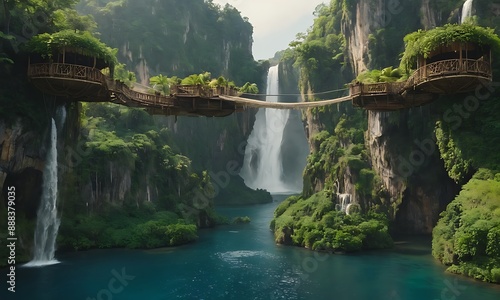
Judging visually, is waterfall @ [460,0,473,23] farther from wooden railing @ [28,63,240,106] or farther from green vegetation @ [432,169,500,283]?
wooden railing @ [28,63,240,106]

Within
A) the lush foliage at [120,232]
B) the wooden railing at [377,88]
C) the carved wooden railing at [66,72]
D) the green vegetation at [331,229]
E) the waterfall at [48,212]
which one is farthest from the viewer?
the lush foliage at [120,232]

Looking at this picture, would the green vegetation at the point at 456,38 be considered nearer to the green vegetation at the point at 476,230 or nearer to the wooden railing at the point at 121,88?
the green vegetation at the point at 476,230

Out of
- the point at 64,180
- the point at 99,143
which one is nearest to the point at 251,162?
the point at 99,143

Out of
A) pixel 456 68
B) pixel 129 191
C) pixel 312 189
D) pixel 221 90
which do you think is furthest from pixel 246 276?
pixel 312 189

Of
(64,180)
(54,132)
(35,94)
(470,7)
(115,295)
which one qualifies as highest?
(470,7)

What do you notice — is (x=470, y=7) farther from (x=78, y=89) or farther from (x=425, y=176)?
(x=78, y=89)

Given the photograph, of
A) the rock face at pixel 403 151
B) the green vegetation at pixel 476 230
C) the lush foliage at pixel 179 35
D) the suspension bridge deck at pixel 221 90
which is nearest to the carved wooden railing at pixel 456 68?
the suspension bridge deck at pixel 221 90
